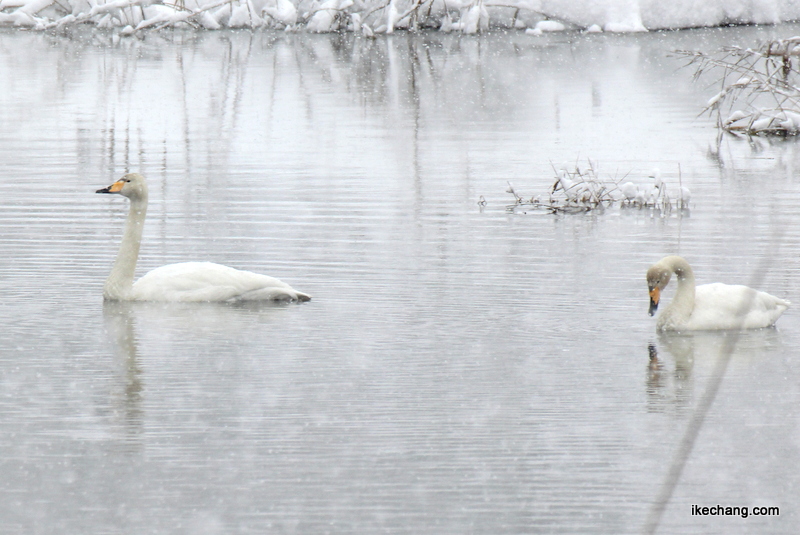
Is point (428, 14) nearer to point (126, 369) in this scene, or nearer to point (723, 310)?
point (723, 310)

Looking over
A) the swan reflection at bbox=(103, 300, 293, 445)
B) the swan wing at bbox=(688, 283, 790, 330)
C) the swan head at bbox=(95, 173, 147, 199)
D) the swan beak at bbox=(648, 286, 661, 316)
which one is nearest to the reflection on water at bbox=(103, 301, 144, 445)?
the swan reflection at bbox=(103, 300, 293, 445)

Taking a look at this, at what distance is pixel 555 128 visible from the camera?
17453 millimetres

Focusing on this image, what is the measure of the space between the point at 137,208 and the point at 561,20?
24082mm

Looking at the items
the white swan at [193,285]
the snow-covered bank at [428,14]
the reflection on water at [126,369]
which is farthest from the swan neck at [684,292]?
the snow-covered bank at [428,14]

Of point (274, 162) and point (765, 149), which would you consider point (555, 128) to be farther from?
point (274, 162)

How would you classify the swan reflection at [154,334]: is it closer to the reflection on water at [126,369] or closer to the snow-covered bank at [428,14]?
the reflection on water at [126,369]

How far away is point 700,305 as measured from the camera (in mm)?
8273

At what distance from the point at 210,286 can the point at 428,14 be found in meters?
23.5

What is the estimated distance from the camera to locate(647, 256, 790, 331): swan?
817 cm

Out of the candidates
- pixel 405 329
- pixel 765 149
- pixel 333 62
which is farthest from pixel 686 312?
pixel 333 62

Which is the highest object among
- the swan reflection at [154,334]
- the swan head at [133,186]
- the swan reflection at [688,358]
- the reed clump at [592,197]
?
the swan head at [133,186]

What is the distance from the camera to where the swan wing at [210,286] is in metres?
8.84

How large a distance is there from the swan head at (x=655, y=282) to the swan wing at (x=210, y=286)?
2.26m

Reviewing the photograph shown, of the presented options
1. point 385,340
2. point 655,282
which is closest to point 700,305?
point 655,282
